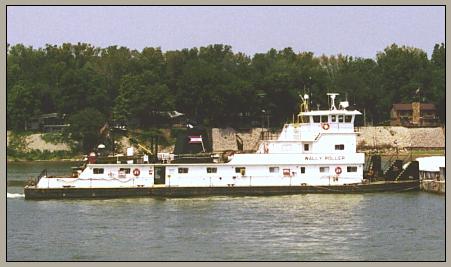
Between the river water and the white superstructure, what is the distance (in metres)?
1.65

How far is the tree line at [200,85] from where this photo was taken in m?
89.6

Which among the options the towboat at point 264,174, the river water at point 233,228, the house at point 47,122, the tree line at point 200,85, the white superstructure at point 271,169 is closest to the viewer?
the river water at point 233,228

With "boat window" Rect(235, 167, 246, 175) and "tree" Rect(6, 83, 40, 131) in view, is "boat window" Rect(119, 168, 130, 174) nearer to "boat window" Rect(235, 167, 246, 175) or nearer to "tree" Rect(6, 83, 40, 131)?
"boat window" Rect(235, 167, 246, 175)

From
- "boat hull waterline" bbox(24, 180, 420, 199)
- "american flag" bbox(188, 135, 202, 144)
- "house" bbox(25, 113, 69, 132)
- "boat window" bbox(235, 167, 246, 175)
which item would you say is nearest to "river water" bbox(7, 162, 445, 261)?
"boat hull waterline" bbox(24, 180, 420, 199)

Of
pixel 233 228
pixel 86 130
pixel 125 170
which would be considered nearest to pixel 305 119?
pixel 125 170

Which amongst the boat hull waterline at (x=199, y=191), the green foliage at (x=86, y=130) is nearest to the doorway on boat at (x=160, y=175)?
the boat hull waterline at (x=199, y=191)

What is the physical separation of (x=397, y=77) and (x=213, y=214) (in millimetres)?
68447

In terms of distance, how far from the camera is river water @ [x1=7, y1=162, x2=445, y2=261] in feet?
104

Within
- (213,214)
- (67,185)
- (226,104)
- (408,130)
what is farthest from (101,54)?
(213,214)

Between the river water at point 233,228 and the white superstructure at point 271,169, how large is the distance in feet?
5.43

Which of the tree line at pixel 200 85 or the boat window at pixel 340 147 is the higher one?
the tree line at pixel 200 85

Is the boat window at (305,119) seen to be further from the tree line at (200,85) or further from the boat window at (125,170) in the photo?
the tree line at (200,85)

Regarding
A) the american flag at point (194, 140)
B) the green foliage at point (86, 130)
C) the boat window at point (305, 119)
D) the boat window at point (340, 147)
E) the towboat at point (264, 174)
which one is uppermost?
the green foliage at point (86, 130)

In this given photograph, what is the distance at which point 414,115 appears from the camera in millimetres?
97562
